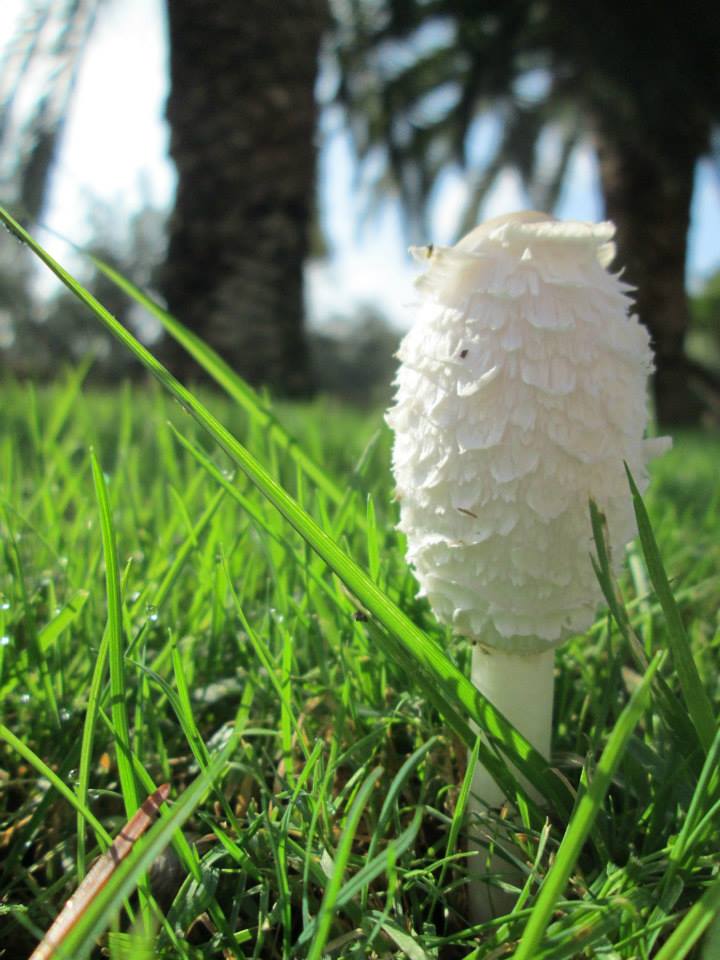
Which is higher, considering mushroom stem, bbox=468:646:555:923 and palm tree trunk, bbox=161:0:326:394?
palm tree trunk, bbox=161:0:326:394

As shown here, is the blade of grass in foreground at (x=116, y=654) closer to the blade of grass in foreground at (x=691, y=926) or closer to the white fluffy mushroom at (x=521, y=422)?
the white fluffy mushroom at (x=521, y=422)

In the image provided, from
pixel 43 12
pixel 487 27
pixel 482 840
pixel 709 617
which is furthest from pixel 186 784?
pixel 487 27

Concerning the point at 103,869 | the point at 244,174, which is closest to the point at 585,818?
the point at 103,869

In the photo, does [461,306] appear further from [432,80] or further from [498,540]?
[432,80]

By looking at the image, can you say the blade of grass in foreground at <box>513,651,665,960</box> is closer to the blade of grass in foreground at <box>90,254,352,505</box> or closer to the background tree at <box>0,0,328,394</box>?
the blade of grass in foreground at <box>90,254,352,505</box>

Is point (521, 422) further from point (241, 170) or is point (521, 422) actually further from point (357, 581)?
point (241, 170)

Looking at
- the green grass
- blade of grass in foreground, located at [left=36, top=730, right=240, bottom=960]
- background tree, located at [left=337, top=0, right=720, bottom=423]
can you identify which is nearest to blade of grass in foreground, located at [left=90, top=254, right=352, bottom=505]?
the green grass
